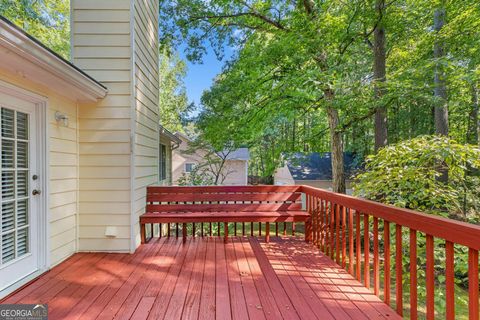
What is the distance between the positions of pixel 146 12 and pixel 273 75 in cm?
327

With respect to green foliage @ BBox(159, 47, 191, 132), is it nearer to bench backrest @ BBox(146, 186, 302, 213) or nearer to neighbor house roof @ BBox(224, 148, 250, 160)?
neighbor house roof @ BBox(224, 148, 250, 160)

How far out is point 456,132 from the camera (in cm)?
1088

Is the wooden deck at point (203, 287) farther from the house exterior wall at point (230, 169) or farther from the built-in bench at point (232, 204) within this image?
the house exterior wall at point (230, 169)

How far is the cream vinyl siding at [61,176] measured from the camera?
2.85 m

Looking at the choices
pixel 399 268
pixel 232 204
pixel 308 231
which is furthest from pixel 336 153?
pixel 399 268

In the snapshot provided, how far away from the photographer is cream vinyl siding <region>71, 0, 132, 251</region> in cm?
335

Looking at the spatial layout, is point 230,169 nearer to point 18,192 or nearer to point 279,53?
point 279,53

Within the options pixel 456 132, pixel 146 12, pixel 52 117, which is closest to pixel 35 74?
pixel 52 117

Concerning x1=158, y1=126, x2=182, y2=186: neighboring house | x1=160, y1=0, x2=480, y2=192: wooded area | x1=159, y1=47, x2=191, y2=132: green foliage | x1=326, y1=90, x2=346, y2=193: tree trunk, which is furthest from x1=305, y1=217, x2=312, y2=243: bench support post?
x1=159, y1=47, x2=191, y2=132: green foliage

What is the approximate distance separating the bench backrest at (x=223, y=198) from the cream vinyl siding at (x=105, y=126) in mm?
662

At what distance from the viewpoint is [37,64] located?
2096 millimetres

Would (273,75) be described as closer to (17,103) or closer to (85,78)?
(85,78)

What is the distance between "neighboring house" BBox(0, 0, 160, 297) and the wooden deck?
0.31 meters

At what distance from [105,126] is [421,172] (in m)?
3.94
